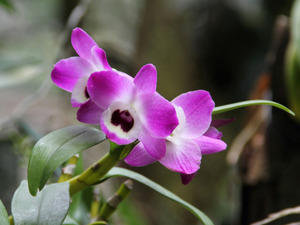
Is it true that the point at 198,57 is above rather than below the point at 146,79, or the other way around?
below

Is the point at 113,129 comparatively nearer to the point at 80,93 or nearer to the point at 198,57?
the point at 80,93

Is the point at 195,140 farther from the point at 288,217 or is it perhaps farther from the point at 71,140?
the point at 288,217

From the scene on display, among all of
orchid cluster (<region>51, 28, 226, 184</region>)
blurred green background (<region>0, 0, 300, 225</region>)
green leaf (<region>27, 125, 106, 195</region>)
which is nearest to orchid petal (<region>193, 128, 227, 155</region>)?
orchid cluster (<region>51, 28, 226, 184</region>)

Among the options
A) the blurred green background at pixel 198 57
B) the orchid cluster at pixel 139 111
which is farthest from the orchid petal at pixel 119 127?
the blurred green background at pixel 198 57

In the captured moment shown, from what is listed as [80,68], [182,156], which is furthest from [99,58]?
[182,156]

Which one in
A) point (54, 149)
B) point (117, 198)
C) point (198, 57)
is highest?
point (54, 149)

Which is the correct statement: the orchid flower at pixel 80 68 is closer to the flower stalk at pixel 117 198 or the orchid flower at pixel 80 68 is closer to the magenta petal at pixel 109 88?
the magenta petal at pixel 109 88

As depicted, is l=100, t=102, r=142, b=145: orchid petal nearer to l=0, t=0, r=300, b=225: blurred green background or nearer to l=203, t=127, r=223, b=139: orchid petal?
l=203, t=127, r=223, b=139: orchid petal
